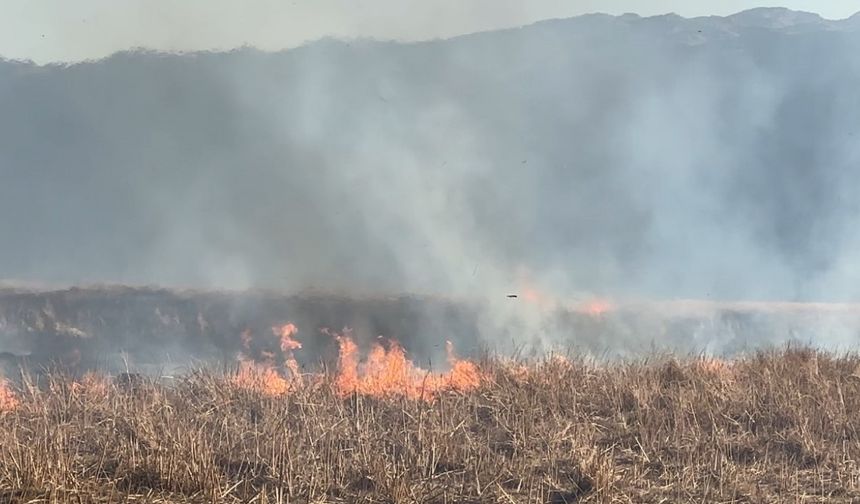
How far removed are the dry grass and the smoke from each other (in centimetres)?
716

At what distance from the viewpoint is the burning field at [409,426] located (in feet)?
19.4

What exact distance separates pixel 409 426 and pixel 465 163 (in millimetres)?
10981

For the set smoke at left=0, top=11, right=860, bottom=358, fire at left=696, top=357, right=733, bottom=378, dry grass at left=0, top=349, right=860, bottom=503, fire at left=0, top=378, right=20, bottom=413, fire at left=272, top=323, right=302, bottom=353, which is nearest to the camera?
dry grass at left=0, top=349, right=860, bottom=503

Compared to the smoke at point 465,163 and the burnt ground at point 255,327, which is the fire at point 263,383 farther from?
the smoke at point 465,163

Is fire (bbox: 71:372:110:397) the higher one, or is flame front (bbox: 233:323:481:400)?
fire (bbox: 71:372:110:397)

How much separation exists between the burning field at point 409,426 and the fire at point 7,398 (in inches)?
1.5

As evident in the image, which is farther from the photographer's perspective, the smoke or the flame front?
the smoke

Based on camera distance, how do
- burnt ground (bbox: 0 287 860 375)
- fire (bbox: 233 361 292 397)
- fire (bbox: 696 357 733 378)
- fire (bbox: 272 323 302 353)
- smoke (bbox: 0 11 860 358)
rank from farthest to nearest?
smoke (bbox: 0 11 860 358) → burnt ground (bbox: 0 287 860 375) → fire (bbox: 272 323 302 353) → fire (bbox: 696 357 733 378) → fire (bbox: 233 361 292 397)

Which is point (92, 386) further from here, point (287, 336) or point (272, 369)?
point (287, 336)

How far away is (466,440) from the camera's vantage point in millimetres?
7141

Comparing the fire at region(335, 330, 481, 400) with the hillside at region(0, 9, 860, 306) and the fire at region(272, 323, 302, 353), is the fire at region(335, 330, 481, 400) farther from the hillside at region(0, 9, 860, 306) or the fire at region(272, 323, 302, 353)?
the hillside at region(0, 9, 860, 306)

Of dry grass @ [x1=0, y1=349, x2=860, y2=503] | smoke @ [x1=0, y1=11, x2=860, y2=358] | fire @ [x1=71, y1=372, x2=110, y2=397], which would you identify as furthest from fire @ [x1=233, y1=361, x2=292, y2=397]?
smoke @ [x1=0, y1=11, x2=860, y2=358]

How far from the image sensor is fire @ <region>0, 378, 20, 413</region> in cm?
804

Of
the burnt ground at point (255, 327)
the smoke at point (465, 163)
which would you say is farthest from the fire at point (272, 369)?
the smoke at point (465, 163)
